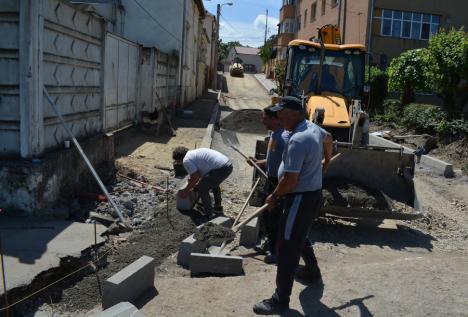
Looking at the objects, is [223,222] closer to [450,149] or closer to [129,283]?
[129,283]

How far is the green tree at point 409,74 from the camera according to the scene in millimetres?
19245

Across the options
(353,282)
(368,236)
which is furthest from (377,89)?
(353,282)

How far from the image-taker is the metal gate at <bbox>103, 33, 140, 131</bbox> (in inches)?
439

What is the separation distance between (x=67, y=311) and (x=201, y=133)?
1180 cm

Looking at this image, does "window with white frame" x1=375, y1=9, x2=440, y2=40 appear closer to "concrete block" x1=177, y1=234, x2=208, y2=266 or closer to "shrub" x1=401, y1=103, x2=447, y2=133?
"shrub" x1=401, y1=103, x2=447, y2=133

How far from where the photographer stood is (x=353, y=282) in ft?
15.3

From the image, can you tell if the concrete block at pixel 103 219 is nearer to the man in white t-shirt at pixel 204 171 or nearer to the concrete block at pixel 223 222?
the man in white t-shirt at pixel 204 171

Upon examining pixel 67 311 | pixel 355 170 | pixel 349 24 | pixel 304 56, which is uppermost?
pixel 349 24

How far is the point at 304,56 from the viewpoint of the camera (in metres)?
10.3

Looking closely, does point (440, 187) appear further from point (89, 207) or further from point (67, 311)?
point (67, 311)

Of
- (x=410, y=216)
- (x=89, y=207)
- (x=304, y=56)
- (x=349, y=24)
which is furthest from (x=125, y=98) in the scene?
(x=349, y=24)

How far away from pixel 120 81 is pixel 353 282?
9273mm

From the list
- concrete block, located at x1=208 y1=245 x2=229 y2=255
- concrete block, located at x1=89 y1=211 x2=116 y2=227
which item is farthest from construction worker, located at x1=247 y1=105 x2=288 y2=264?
concrete block, located at x1=89 y1=211 x2=116 y2=227

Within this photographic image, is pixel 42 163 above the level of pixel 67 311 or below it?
above
